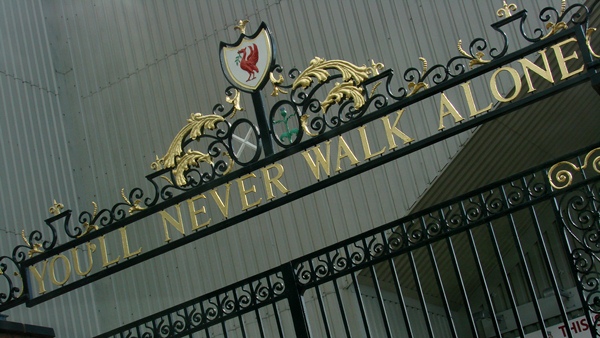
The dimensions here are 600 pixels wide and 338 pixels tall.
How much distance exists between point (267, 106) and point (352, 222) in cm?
232

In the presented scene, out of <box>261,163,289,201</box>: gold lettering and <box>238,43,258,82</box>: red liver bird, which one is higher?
<box>238,43,258,82</box>: red liver bird

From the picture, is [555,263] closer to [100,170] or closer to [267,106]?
[267,106]

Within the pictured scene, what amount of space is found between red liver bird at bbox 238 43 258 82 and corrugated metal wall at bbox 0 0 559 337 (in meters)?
4.41

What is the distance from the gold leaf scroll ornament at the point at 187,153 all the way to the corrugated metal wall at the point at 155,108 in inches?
174

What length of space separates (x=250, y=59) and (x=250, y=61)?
0.02m

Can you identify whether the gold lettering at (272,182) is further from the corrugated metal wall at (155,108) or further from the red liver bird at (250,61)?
the corrugated metal wall at (155,108)

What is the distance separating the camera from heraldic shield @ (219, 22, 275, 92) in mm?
7750

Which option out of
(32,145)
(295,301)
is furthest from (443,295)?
(32,145)

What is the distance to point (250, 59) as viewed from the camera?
7844mm

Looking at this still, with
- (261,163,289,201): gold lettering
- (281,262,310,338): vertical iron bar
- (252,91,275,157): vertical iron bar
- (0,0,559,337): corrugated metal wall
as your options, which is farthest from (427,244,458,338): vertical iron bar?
(0,0,559,337): corrugated metal wall

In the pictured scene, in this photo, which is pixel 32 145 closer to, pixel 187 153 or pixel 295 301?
pixel 187 153

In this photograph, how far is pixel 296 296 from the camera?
7703 mm

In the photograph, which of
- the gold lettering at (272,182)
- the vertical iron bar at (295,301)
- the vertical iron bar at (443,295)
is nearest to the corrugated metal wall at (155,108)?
the vertical iron bar at (295,301)

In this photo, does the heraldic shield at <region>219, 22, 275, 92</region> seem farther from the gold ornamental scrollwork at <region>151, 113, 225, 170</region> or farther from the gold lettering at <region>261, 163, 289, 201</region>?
the gold lettering at <region>261, 163, 289, 201</region>
